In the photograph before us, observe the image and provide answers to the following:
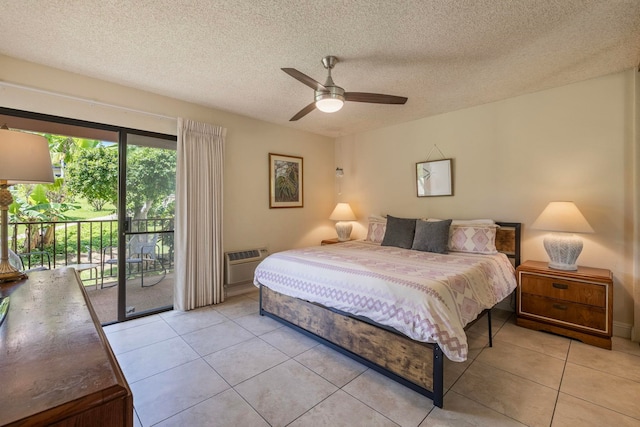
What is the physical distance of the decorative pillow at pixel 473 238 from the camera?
10.5 feet

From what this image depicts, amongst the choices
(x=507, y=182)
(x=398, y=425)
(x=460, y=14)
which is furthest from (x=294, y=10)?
(x=507, y=182)

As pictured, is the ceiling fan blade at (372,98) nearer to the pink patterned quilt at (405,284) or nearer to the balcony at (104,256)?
the pink patterned quilt at (405,284)

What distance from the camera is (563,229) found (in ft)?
8.81

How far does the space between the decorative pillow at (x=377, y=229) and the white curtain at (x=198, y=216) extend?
2.14 metres

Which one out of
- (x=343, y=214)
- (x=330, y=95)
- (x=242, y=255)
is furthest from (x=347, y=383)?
(x=343, y=214)

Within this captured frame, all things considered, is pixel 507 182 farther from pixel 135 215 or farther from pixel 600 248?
pixel 135 215

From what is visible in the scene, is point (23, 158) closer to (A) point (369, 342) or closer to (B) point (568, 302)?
(A) point (369, 342)

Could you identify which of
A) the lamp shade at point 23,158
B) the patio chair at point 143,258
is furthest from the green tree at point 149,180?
the lamp shade at point 23,158

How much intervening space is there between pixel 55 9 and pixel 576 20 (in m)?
3.58

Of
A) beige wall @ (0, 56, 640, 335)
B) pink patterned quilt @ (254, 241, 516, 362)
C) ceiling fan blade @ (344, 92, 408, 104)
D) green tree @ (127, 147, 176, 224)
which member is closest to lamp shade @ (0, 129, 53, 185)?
beige wall @ (0, 56, 640, 335)

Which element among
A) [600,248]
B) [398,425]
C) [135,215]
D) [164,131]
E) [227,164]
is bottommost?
Answer: [398,425]

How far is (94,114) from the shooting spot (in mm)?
2902

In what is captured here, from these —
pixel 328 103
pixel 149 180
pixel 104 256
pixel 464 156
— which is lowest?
pixel 104 256

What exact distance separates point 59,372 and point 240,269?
3.30m
